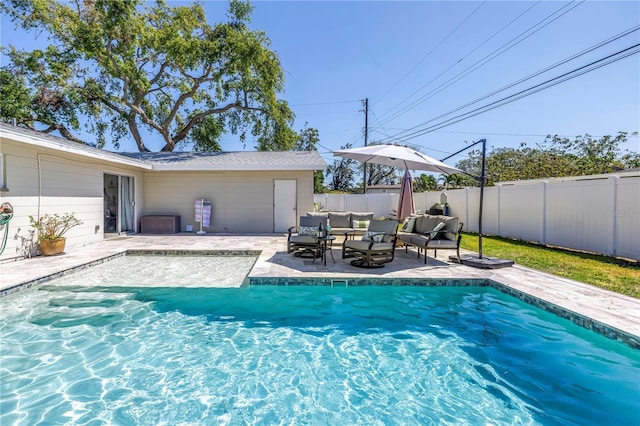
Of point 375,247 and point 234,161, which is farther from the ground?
point 234,161

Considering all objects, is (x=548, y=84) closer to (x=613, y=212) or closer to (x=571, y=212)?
(x=571, y=212)

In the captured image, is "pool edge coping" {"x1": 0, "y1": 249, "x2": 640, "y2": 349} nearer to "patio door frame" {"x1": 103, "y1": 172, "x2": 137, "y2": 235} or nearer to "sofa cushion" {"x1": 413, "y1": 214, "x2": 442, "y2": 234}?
"sofa cushion" {"x1": 413, "y1": 214, "x2": 442, "y2": 234}

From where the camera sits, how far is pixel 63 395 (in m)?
2.89

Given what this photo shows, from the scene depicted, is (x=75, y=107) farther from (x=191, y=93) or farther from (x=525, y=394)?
(x=525, y=394)

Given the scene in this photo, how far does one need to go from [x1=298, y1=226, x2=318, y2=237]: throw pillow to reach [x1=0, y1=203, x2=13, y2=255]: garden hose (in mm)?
6055

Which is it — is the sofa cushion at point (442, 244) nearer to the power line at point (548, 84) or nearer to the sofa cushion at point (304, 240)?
the sofa cushion at point (304, 240)

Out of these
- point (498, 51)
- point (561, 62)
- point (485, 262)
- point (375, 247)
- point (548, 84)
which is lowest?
point (485, 262)

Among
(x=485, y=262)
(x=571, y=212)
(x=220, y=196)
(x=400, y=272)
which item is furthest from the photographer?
(x=220, y=196)

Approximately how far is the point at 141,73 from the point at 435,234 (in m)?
17.4

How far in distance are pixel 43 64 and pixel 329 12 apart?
15.3 metres

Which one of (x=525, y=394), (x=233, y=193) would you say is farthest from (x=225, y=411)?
(x=233, y=193)

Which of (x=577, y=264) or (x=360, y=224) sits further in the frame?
(x=360, y=224)

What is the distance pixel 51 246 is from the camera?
7.23 m

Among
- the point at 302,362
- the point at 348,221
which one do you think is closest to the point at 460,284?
the point at 302,362
